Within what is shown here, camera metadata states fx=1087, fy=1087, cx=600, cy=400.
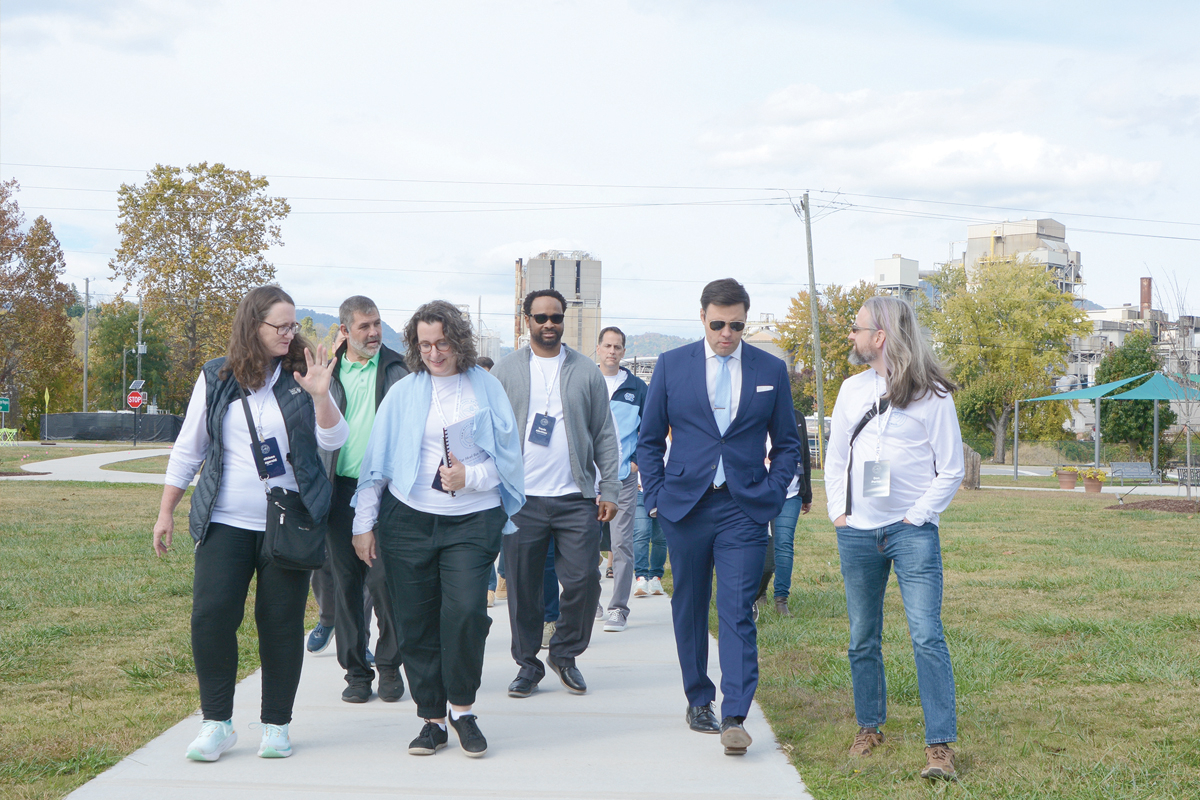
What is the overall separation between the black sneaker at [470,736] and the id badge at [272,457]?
129 cm

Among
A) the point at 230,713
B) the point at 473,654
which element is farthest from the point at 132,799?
the point at 473,654

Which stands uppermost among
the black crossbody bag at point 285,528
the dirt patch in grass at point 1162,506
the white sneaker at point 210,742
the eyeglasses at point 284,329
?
the eyeglasses at point 284,329

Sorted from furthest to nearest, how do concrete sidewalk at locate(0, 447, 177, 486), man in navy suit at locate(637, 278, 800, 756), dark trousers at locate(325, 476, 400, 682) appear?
concrete sidewalk at locate(0, 447, 177, 486) → dark trousers at locate(325, 476, 400, 682) → man in navy suit at locate(637, 278, 800, 756)

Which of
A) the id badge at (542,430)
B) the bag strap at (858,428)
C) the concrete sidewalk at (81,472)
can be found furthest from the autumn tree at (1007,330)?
the bag strap at (858,428)

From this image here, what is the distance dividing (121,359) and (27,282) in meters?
42.2

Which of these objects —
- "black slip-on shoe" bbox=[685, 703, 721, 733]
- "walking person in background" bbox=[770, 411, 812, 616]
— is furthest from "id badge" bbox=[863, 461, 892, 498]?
"walking person in background" bbox=[770, 411, 812, 616]

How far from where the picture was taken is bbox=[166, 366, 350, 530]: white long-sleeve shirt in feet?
14.2

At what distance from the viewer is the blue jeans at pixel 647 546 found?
8688 mm

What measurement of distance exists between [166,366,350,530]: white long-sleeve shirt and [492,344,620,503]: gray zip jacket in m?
1.64

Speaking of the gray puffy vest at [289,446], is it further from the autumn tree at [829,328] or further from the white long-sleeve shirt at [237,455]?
the autumn tree at [829,328]

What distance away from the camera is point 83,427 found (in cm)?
5581

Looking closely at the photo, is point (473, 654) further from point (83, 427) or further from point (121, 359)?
point (121, 359)

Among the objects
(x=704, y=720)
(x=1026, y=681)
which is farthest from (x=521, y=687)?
(x=1026, y=681)

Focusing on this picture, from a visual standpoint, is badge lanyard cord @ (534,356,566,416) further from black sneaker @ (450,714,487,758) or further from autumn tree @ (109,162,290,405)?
autumn tree @ (109,162,290,405)
